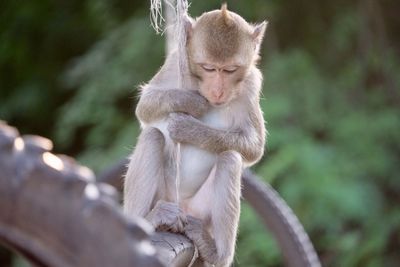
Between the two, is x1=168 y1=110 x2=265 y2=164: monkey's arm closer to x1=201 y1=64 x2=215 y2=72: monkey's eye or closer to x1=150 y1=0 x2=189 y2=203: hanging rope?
x1=150 y1=0 x2=189 y2=203: hanging rope

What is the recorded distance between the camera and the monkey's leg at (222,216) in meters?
3.35

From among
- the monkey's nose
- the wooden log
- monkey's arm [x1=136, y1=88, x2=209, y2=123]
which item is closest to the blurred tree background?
monkey's arm [x1=136, y1=88, x2=209, y2=123]

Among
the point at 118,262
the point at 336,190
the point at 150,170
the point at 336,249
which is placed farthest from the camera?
the point at 336,249

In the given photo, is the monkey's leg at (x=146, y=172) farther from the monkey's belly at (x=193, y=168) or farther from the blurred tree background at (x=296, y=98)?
the blurred tree background at (x=296, y=98)

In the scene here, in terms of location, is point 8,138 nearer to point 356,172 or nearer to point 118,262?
point 118,262

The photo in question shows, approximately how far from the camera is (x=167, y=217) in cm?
325

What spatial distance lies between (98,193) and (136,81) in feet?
21.6

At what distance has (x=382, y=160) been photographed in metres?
7.14

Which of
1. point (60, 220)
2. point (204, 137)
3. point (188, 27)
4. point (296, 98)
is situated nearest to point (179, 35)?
point (188, 27)

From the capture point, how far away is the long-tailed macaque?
3348 mm

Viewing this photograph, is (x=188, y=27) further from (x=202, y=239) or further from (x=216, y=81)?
(x=202, y=239)

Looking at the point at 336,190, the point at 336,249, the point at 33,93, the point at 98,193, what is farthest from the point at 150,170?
the point at 33,93

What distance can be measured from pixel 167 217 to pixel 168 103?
464mm

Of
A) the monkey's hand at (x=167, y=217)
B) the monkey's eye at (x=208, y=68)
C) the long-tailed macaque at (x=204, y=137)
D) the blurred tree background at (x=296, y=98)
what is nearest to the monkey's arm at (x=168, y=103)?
the long-tailed macaque at (x=204, y=137)
